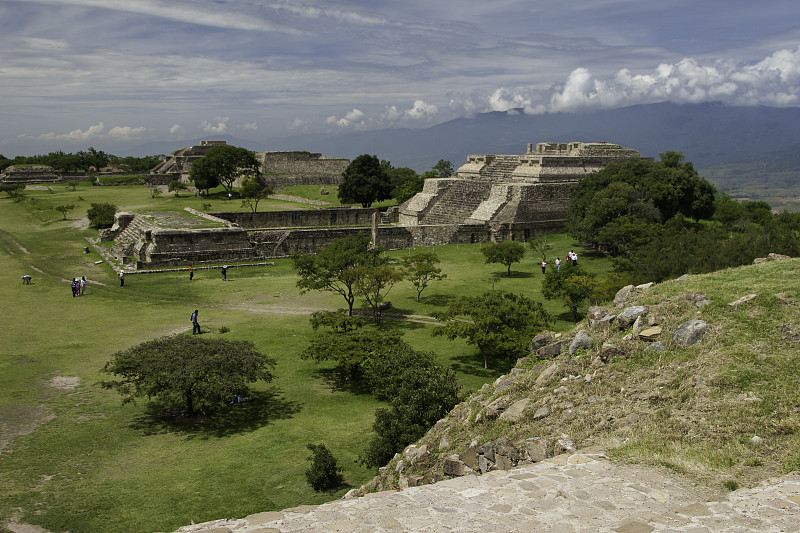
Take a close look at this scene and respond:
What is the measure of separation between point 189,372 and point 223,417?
1.32 meters

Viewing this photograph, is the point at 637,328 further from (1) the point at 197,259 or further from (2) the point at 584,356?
(1) the point at 197,259

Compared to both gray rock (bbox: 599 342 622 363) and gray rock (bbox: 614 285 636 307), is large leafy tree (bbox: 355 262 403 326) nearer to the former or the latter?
gray rock (bbox: 614 285 636 307)

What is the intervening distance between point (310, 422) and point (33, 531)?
16.5 ft

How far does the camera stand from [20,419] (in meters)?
11.4

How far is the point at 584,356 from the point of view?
7.34 meters

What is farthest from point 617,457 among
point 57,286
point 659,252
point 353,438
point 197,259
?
point 197,259

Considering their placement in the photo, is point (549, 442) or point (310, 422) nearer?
point (549, 442)

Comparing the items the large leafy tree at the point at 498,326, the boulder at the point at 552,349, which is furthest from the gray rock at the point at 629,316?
→ the large leafy tree at the point at 498,326

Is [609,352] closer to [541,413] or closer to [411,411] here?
[541,413]

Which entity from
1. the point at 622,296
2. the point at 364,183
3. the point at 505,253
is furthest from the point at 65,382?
the point at 364,183

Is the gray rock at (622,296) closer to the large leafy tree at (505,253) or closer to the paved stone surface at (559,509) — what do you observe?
the paved stone surface at (559,509)

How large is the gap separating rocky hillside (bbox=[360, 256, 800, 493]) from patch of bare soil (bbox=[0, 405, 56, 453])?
7.17 m

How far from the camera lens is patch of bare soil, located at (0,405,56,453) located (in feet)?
35.2

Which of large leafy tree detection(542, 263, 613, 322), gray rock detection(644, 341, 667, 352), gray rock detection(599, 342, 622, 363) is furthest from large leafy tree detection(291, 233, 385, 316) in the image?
gray rock detection(644, 341, 667, 352)
